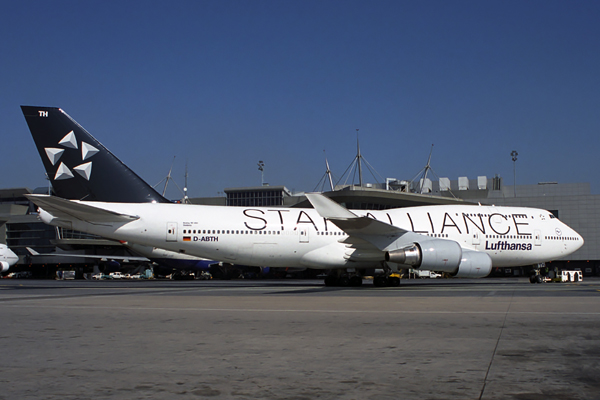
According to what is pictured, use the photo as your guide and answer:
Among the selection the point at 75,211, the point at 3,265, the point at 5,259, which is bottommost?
the point at 3,265

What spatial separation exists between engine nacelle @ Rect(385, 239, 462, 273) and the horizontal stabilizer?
12.4 m

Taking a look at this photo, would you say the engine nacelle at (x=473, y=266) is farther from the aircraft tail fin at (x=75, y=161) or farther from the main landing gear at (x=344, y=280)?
the aircraft tail fin at (x=75, y=161)

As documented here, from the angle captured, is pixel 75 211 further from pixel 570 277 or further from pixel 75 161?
pixel 570 277

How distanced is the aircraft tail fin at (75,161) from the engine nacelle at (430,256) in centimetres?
1296

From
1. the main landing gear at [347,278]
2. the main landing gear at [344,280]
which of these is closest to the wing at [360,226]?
the main landing gear at [347,278]

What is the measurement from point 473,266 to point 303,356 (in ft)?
62.4

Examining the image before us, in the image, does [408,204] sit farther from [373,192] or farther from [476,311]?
[476,311]

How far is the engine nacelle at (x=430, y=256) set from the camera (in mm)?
22531

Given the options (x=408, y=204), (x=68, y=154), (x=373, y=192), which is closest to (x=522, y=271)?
(x=408, y=204)

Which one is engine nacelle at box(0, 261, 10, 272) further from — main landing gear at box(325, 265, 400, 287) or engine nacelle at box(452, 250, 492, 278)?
engine nacelle at box(452, 250, 492, 278)

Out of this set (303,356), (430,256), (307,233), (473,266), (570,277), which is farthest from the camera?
(570,277)

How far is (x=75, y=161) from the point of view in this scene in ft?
78.6

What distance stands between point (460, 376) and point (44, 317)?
9063mm

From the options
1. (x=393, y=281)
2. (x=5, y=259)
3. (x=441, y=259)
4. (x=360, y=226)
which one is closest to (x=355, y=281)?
(x=393, y=281)
